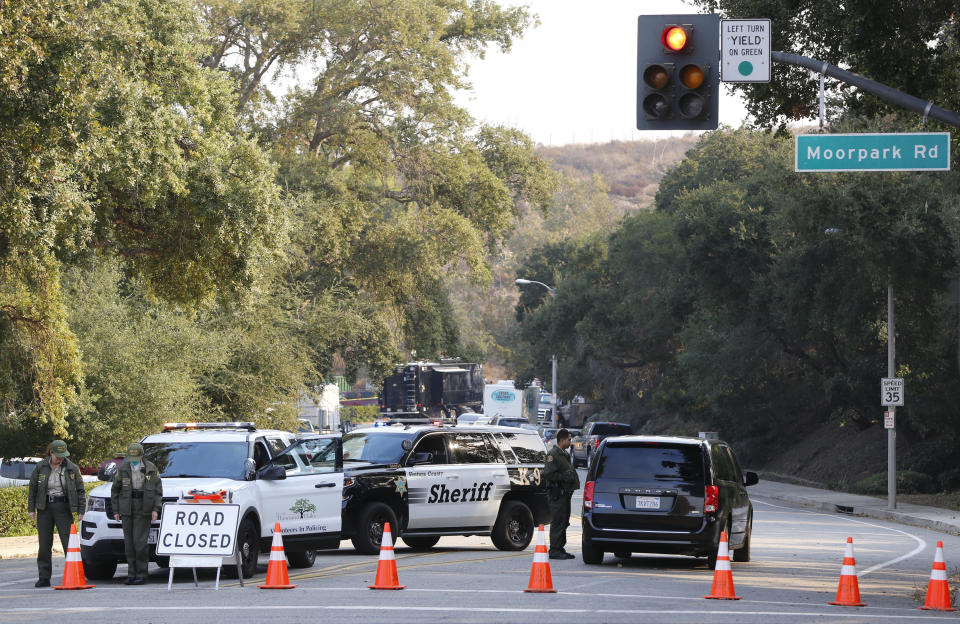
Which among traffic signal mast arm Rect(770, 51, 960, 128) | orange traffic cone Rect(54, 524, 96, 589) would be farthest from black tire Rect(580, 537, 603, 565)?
traffic signal mast arm Rect(770, 51, 960, 128)

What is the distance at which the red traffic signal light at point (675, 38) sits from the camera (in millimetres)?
14172

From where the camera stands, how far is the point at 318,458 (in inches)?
711

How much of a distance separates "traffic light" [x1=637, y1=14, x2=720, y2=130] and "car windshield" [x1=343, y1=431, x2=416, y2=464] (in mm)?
7780

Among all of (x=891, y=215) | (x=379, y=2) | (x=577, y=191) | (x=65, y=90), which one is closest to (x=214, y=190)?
(x=65, y=90)

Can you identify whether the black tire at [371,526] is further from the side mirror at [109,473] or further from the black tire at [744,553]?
the black tire at [744,553]

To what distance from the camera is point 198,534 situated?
15273 mm

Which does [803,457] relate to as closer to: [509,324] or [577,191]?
[509,324]

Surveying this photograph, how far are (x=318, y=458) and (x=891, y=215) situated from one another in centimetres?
2219

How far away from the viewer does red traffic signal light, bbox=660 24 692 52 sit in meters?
14.2

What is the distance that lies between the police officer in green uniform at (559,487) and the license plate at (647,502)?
1.20 m

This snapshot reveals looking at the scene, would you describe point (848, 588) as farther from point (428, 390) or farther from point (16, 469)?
point (428, 390)

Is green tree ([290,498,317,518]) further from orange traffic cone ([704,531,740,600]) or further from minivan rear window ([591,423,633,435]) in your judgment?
minivan rear window ([591,423,633,435])

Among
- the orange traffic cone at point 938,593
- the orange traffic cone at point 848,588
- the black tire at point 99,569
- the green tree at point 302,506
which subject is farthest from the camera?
the green tree at point 302,506

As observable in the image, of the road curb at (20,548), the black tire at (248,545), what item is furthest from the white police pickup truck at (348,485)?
the road curb at (20,548)
